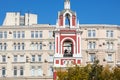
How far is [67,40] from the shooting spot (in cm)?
7981

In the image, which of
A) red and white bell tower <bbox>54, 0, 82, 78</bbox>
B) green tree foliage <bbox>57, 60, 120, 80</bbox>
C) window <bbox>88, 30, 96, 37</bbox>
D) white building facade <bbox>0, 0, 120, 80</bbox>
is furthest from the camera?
window <bbox>88, 30, 96, 37</bbox>

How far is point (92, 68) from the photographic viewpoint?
73.1m

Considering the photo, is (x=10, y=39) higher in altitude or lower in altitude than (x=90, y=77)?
higher

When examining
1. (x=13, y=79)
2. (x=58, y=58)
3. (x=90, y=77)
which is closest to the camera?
(x=90, y=77)

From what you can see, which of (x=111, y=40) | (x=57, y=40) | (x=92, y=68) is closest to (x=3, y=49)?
(x=111, y=40)

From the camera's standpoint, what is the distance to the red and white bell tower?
7862 cm

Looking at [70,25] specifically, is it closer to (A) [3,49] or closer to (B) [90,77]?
(B) [90,77]

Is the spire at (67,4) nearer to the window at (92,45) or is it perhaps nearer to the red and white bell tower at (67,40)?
the red and white bell tower at (67,40)

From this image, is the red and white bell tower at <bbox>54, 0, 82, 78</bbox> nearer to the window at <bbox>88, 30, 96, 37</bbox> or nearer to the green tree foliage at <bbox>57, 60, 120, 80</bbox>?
the green tree foliage at <bbox>57, 60, 120, 80</bbox>

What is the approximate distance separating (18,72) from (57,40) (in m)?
37.4

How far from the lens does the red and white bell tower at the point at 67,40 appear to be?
78.6 meters

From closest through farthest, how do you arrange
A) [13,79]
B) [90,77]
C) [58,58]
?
1. [90,77]
2. [58,58]
3. [13,79]

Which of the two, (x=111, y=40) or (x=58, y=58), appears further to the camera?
(x=111, y=40)

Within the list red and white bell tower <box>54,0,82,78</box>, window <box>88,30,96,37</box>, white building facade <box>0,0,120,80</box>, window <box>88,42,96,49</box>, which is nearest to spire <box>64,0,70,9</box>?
red and white bell tower <box>54,0,82,78</box>
